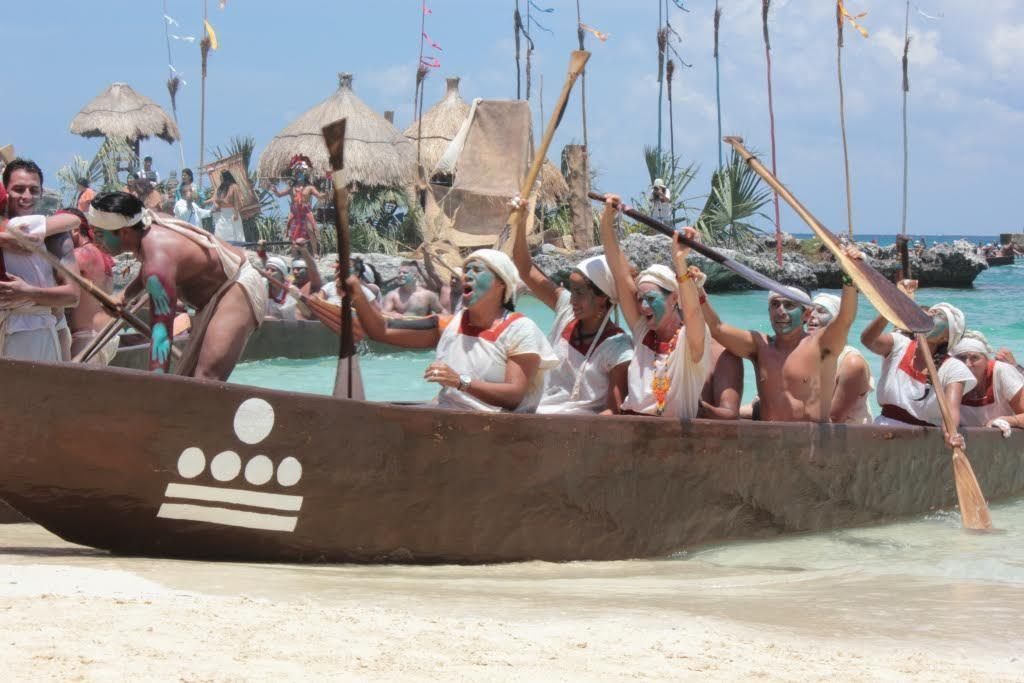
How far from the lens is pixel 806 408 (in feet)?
19.5

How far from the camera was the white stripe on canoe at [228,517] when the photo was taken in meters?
4.21

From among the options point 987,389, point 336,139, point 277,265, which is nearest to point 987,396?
point 987,389

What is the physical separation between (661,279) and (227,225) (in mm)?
15453

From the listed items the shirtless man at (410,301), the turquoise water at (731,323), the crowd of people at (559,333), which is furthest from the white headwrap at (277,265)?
the shirtless man at (410,301)

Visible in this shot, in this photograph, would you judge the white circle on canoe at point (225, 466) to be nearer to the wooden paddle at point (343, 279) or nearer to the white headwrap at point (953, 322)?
the wooden paddle at point (343, 279)

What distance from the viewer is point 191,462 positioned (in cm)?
415

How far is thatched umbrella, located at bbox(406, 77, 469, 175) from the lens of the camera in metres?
27.8

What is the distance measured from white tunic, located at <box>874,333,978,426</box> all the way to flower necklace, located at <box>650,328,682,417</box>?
1846 millimetres

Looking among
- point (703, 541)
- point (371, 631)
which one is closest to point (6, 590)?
point (371, 631)

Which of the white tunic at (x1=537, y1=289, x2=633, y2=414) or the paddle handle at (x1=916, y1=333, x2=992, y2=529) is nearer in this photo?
the white tunic at (x1=537, y1=289, x2=633, y2=414)

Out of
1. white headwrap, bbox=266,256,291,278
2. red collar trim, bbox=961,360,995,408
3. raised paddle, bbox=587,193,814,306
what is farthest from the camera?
white headwrap, bbox=266,256,291,278

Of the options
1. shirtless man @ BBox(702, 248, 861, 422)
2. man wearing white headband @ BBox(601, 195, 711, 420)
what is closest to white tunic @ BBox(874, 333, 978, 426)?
shirtless man @ BBox(702, 248, 861, 422)

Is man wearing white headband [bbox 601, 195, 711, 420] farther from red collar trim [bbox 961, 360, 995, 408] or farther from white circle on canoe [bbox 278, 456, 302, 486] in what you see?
red collar trim [bbox 961, 360, 995, 408]

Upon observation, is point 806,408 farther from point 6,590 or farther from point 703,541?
point 6,590
